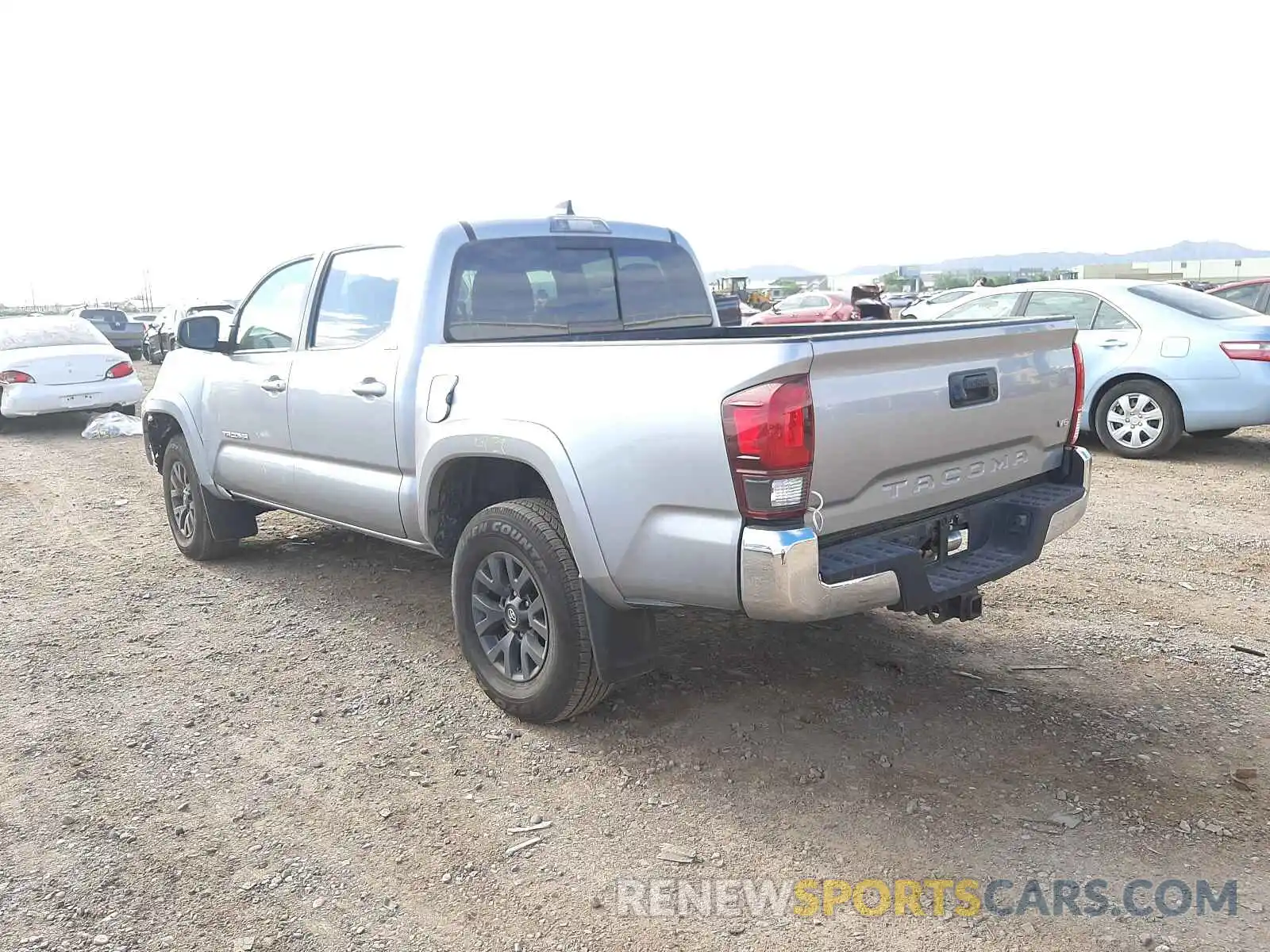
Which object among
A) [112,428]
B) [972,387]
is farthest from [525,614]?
[112,428]

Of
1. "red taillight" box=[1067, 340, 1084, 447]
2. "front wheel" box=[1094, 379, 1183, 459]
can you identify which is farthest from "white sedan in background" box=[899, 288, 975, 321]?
"red taillight" box=[1067, 340, 1084, 447]

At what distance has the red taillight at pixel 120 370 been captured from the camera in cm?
1338

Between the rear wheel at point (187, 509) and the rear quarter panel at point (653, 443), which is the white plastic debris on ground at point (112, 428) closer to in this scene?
the rear wheel at point (187, 509)

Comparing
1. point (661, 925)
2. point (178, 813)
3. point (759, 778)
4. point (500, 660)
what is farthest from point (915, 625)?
point (178, 813)

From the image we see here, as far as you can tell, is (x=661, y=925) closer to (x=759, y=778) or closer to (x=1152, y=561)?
(x=759, y=778)

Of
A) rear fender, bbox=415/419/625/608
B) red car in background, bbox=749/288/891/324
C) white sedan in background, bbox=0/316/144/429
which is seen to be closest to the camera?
rear fender, bbox=415/419/625/608

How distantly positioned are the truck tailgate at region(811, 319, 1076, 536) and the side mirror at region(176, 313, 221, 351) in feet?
12.7

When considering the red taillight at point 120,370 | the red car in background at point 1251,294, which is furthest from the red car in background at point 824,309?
the red taillight at point 120,370

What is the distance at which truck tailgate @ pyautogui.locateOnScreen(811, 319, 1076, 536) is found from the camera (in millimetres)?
3203

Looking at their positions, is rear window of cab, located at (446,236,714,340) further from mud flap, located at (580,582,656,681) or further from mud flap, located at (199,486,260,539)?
mud flap, located at (199,486,260,539)

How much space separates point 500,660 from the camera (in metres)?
4.11

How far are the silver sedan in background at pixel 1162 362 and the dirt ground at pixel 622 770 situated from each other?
3.11 meters

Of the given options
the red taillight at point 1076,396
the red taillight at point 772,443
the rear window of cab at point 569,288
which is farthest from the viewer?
the rear window of cab at point 569,288

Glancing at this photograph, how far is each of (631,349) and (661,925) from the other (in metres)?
1.77
